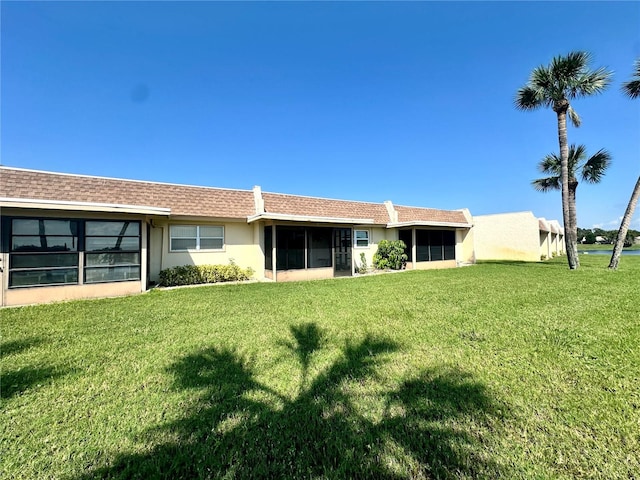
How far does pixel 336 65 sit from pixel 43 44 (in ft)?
39.5

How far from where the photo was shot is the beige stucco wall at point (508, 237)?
23.0 metres

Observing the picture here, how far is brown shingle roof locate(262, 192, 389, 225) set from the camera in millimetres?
13836

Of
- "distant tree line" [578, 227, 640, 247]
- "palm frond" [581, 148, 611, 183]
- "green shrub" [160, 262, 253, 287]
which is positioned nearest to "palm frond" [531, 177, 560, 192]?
"palm frond" [581, 148, 611, 183]

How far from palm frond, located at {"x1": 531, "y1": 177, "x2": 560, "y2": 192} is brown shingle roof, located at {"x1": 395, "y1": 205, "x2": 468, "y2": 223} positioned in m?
7.55

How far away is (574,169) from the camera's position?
1952 cm

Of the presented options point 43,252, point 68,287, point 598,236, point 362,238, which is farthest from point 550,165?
point 598,236

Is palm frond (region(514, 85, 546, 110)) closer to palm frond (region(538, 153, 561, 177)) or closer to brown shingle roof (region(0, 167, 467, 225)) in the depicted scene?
palm frond (region(538, 153, 561, 177))

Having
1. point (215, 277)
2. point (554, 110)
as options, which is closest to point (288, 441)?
point (215, 277)

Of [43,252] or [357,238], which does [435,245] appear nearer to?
[357,238]

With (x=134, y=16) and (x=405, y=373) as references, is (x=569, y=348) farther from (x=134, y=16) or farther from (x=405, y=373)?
(x=134, y=16)

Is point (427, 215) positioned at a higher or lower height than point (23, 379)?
higher

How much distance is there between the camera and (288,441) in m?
2.32

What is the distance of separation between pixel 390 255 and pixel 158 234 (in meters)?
12.1

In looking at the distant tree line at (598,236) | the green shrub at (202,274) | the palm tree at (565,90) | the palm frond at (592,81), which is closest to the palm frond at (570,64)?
the palm tree at (565,90)
